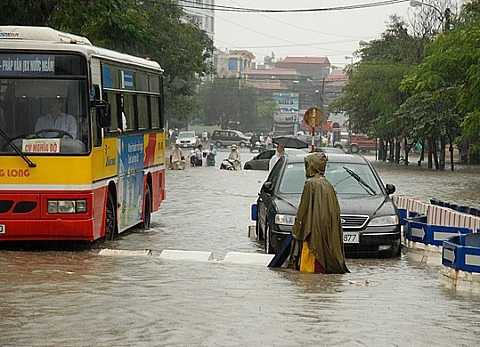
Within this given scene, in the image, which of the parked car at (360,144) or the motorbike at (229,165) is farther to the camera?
the parked car at (360,144)

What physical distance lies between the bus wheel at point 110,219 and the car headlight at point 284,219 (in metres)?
2.68

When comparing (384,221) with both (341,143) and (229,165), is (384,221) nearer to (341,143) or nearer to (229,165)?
(229,165)

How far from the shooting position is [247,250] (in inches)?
666

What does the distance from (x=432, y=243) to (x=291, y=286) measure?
4.33 m

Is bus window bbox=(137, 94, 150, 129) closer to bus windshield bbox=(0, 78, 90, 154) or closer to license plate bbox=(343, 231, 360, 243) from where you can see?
bus windshield bbox=(0, 78, 90, 154)

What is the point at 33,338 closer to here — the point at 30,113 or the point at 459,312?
the point at 459,312

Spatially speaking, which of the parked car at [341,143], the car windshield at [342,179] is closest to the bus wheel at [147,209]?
the car windshield at [342,179]

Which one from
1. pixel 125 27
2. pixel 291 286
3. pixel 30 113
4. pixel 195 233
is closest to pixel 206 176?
pixel 125 27

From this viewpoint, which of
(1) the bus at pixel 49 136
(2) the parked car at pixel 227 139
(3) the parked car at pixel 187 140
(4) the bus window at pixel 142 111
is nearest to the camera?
(1) the bus at pixel 49 136

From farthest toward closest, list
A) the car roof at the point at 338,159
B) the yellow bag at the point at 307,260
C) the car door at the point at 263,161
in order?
the car door at the point at 263,161 < the car roof at the point at 338,159 < the yellow bag at the point at 307,260

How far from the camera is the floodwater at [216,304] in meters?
7.93

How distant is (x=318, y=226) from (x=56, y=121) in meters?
3.89

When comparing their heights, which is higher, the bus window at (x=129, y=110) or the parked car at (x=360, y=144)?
the bus window at (x=129, y=110)

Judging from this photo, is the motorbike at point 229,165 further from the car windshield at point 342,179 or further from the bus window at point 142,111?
the car windshield at point 342,179
